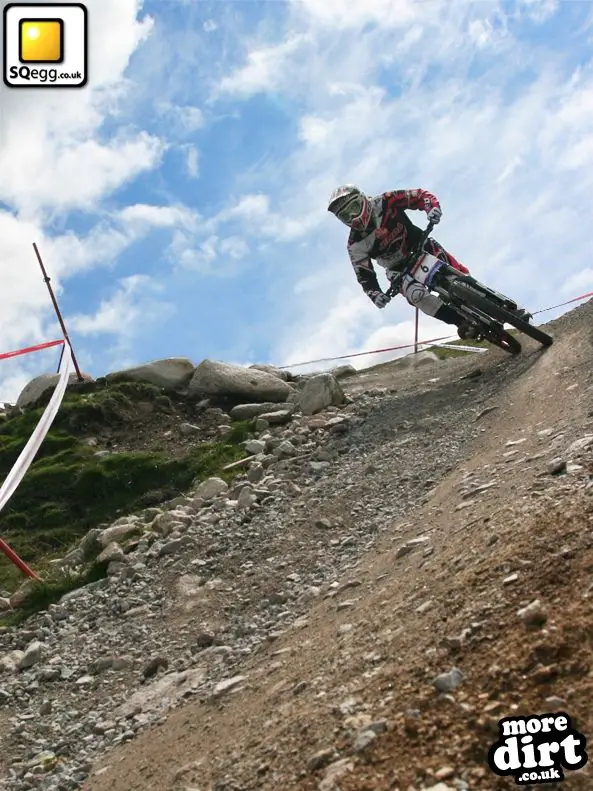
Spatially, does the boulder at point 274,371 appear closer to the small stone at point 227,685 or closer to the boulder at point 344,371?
Answer: the boulder at point 344,371

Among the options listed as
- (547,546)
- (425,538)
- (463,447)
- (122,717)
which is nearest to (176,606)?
(122,717)

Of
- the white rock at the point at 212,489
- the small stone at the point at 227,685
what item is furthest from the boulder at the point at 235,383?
the small stone at the point at 227,685

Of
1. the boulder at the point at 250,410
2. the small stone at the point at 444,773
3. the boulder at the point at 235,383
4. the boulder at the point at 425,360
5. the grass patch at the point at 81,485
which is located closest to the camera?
the small stone at the point at 444,773

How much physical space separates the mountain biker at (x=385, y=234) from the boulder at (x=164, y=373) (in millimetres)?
7554

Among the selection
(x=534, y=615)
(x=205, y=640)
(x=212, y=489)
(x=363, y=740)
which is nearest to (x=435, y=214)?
(x=212, y=489)

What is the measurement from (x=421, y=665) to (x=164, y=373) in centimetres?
1909

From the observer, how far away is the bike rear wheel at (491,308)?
1577 cm

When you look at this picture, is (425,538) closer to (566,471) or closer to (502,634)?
(566,471)

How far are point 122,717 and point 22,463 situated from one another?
363 inches

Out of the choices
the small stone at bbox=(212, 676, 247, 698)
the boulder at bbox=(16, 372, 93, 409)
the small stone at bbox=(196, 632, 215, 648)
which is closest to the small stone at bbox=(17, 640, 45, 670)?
the small stone at bbox=(196, 632, 215, 648)

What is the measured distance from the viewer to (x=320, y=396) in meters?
17.4

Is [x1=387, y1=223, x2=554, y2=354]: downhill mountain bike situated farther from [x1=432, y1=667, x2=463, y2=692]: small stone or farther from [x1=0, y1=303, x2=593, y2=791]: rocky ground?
[x1=432, y1=667, x2=463, y2=692]: small stone

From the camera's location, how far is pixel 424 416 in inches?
580

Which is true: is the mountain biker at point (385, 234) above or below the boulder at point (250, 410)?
above
